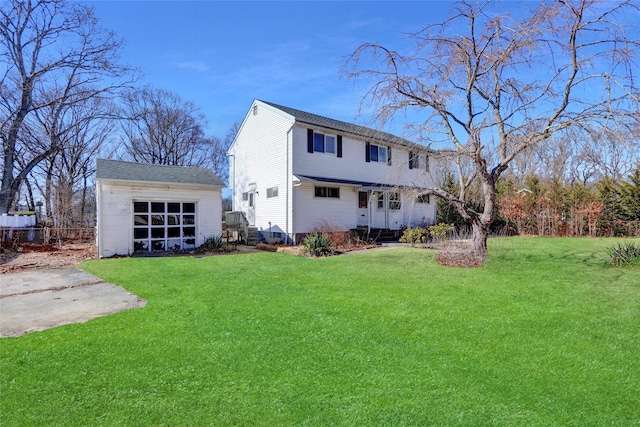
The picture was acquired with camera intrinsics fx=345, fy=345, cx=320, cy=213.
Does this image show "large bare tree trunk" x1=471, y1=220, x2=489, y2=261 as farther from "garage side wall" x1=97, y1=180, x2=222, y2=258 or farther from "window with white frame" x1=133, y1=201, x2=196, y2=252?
"window with white frame" x1=133, y1=201, x2=196, y2=252

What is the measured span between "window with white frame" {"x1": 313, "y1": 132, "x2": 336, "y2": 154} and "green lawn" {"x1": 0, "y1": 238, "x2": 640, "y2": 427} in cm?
1095

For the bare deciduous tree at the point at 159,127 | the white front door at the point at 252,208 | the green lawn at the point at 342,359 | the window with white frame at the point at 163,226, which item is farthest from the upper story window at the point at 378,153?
the bare deciduous tree at the point at 159,127

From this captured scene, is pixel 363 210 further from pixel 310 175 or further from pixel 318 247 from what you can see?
pixel 318 247

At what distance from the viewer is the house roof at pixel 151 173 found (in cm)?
1288

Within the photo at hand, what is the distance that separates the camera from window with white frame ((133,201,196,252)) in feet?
44.3

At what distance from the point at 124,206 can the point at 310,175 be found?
7865 millimetres

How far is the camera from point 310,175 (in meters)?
16.4

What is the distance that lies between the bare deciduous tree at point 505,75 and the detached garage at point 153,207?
28.0 ft

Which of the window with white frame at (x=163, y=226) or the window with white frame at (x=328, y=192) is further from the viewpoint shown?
the window with white frame at (x=328, y=192)

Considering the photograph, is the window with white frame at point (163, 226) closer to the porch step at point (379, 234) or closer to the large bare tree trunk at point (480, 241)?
the porch step at point (379, 234)

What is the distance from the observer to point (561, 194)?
1889cm

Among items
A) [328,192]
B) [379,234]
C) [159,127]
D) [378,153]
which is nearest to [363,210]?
[379,234]

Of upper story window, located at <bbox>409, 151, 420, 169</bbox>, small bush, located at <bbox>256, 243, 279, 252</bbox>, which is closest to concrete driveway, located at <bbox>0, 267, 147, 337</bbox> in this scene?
small bush, located at <bbox>256, 243, 279, 252</bbox>

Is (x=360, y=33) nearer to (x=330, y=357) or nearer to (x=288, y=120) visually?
(x=288, y=120)
